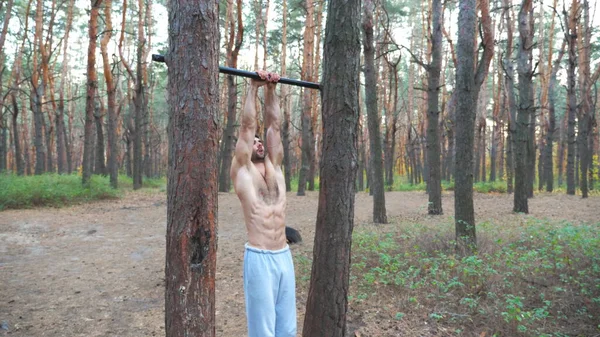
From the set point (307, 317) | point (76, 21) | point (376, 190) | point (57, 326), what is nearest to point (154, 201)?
point (376, 190)

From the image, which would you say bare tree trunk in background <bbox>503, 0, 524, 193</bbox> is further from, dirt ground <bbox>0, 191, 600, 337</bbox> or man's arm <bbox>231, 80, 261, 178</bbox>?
man's arm <bbox>231, 80, 261, 178</bbox>

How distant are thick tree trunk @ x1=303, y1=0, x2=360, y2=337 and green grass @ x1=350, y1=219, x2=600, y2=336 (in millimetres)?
1442

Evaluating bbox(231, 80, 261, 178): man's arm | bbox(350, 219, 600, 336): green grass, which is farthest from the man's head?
bbox(350, 219, 600, 336): green grass

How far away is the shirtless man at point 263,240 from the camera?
10.5ft

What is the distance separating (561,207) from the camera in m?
13.5

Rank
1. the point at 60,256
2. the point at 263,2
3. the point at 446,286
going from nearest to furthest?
the point at 446,286 < the point at 60,256 < the point at 263,2

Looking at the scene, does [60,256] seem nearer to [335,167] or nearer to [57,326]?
[57,326]

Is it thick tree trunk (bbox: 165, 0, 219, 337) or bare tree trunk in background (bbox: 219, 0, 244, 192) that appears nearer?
thick tree trunk (bbox: 165, 0, 219, 337)

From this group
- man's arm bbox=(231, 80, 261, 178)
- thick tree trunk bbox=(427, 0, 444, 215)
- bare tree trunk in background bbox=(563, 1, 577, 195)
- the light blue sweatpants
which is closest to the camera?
the light blue sweatpants

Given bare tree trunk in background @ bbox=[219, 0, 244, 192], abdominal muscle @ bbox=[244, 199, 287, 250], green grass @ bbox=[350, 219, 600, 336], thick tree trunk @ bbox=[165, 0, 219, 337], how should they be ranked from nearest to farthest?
thick tree trunk @ bbox=[165, 0, 219, 337] → abdominal muscle @ bbox=[244, 199, 287, 250] → green grass @ bbox=[350, 219, 600, 336] → bare tree trunk in background @ bbox=[219, 0, 244, 192]

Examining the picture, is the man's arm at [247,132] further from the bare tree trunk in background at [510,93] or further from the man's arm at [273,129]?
the bare tree trunk in background at [510,93]

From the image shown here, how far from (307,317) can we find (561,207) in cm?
1309

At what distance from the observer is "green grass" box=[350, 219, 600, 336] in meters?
4.56

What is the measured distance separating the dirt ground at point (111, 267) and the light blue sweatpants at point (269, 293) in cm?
139
